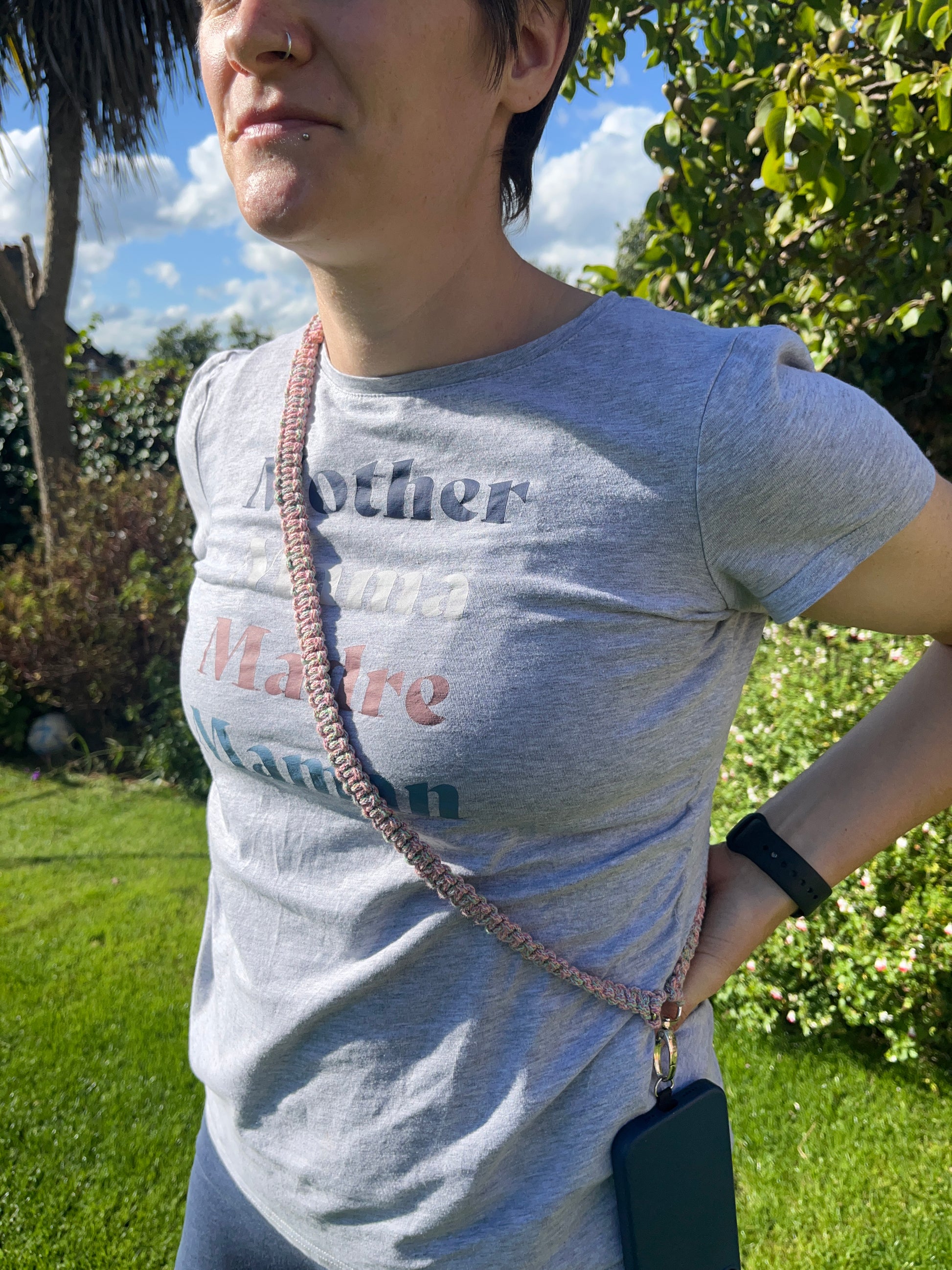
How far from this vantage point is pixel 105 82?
699cm

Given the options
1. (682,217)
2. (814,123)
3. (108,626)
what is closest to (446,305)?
(814,123)

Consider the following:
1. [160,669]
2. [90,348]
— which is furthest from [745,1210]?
[90,348]

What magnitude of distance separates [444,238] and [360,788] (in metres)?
0.65

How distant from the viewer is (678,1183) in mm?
1099

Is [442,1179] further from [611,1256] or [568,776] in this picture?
[568,776]

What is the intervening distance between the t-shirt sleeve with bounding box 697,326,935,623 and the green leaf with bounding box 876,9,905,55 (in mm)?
1872

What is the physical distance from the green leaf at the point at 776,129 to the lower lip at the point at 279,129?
176 centimetres

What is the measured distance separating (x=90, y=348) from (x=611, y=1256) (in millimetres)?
11548

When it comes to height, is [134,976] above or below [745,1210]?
below

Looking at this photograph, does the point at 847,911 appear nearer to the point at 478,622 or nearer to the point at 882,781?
the point at 882,781

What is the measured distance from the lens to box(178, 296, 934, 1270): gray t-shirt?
39.9 inches

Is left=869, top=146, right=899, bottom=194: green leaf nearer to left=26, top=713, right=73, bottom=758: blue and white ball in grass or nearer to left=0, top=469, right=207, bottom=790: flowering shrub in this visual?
left=0, top=469, right=207, bottom=790: flowering shrub

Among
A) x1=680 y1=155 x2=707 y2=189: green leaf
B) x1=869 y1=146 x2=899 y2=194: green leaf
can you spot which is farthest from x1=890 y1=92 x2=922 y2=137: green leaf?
x1=680 y1=155 x2=707 y2=189: green leaf

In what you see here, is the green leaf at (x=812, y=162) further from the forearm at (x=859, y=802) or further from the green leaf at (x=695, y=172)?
the forearm at (x=859, y=802)
